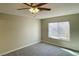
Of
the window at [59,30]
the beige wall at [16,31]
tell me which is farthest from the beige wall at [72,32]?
the beige wall at [16,31]

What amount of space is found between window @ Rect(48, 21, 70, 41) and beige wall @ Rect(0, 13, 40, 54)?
0.76 metres

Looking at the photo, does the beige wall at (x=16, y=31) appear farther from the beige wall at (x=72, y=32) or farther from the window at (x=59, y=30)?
the beige wall at (x=72, y=32)

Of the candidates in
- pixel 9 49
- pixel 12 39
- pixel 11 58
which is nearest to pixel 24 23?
pixel 12 39

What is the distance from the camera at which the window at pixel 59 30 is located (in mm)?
3506

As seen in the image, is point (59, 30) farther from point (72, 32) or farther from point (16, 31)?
point (16, 31)

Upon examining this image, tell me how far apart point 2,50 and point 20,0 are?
2.64 m

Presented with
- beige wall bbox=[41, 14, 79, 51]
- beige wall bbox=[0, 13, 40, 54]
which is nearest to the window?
beige wall bbox=[41, 14, 79, 51]

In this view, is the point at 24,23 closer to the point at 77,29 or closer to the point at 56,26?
the point at 56,26

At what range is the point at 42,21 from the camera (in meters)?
4.59

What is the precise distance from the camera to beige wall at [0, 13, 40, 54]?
2720 millimetres

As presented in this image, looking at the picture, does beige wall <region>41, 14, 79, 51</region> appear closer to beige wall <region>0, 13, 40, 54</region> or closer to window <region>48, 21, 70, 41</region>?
window <region>48, 21, 70, 41</region>

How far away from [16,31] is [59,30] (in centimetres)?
191

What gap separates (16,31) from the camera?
3.21 metres

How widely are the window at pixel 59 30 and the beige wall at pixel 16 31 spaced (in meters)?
0.76
